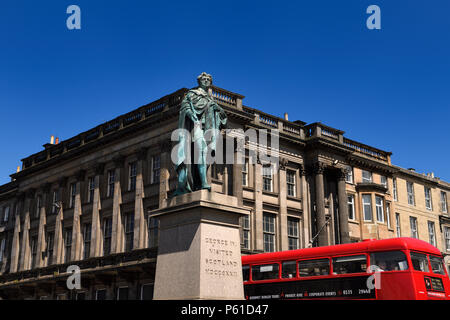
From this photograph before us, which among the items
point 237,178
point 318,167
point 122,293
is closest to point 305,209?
point 318,167

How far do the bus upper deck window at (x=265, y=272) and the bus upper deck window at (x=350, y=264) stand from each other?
2612mm

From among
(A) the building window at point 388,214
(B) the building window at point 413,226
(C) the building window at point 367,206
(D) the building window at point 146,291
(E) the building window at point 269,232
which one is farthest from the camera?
(B) the building window at point 413,226

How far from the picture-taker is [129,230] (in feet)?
117

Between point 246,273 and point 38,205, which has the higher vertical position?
point 38,205

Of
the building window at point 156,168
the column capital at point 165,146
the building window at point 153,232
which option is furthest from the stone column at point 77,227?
the column capital at point 165,146

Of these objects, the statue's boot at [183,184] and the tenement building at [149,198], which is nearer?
the statue's boot at [183,184]

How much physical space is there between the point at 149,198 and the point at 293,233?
1092 cm

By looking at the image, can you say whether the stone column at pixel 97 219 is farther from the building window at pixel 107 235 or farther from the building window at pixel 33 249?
the building window at pixel 33 249

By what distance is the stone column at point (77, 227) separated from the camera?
38706 millimetres

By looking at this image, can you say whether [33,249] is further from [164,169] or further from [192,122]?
[192,122]

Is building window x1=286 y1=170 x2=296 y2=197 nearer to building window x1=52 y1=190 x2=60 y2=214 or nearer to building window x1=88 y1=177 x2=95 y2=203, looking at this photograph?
building window x1=88 y1=177 x2=95 y2=203

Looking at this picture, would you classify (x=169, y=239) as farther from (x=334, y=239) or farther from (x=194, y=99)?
(x=334, y=239)
